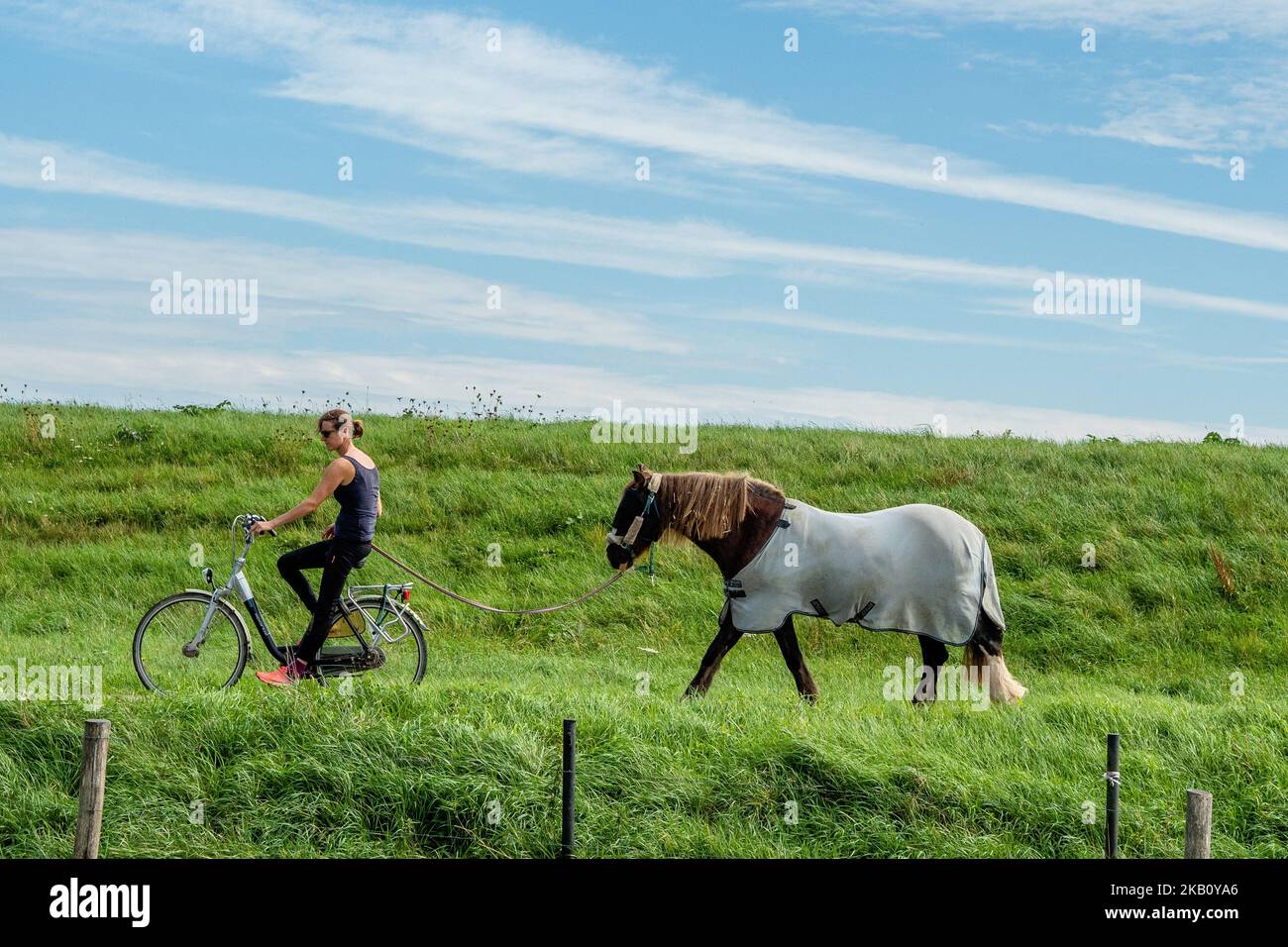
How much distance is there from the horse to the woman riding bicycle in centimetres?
232

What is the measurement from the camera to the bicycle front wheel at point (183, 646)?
→ 10.6 m

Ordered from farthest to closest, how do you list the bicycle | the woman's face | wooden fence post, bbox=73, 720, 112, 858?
the bicycle < the woman's face < wooden fence post, bbox=73, 720, 112, 858

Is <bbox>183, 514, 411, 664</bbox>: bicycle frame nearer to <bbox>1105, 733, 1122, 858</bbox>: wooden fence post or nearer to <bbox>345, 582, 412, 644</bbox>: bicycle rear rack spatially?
<bbox>345, 582, 412, 644</bbox>: bicycle rear rack

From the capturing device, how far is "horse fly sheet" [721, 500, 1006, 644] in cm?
1032

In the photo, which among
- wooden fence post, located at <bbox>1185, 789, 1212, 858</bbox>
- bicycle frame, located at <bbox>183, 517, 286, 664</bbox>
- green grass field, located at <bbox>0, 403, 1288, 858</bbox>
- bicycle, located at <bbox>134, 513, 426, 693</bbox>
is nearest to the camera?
wooden fence post, located at <bbox>1185, 789, 1212, 858</bbox>

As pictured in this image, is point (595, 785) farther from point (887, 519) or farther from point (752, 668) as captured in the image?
point (752, 668)

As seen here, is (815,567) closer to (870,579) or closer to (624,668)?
(870,579)

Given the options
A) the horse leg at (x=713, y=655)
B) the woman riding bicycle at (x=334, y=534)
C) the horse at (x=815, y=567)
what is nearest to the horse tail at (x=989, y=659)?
the horse at (x=815, y=567)

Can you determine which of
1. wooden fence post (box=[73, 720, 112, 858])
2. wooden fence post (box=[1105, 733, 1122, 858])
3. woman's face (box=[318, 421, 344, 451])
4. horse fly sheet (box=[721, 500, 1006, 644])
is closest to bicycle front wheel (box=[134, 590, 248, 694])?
woman's face (box=[318, 421, 344, 451])

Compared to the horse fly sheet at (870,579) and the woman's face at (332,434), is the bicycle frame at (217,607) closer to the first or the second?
the woman's face at (332,434)

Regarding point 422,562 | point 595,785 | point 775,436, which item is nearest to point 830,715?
point 595,785

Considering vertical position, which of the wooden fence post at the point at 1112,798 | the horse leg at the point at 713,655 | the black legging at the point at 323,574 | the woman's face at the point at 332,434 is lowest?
the wooden fence post at the point at 1112,798

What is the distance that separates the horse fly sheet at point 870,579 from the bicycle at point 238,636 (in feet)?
11.3

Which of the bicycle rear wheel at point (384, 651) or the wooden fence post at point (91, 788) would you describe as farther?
the bicycle rear wheel at point (384, 651)
